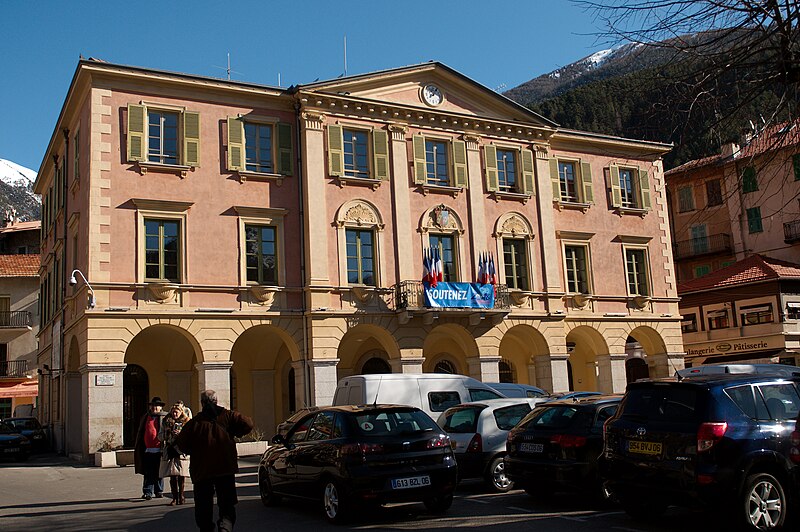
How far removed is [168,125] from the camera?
2595cm

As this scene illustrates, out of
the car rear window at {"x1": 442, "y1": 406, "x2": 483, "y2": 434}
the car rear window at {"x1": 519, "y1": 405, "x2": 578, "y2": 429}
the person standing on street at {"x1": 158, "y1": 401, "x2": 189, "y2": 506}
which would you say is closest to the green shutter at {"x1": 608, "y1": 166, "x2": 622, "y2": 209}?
the car rear window at {"x1": 442, "y1": 406, "x2": 483, "y2": 434}

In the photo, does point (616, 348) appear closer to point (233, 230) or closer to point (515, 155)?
point (515, 155)

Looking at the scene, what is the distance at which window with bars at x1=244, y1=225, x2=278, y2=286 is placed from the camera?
87.1 ft

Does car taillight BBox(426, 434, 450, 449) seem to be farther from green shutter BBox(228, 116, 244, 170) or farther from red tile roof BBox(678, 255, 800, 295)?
red tile roof BBox(678, 255, 800, 295)

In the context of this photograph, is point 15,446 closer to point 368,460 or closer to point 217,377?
point 217,377

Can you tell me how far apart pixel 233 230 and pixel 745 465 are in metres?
20.0

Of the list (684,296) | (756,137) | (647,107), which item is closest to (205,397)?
(647,107)

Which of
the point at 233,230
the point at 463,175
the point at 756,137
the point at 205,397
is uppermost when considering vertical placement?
the point at 463,175

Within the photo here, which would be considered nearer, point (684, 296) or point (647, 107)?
point (647, 107)

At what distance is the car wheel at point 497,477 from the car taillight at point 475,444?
1.10 feet

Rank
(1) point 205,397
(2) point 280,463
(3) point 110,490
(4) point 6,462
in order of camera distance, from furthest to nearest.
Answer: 1. (4) point 6,462
2. (3) point 110,490
3. (2) point 280,463
4. (1) point 205,397

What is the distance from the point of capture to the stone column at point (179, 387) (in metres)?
28.8

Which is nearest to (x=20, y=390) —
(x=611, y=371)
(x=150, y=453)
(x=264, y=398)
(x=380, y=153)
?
(x=264, y=398)

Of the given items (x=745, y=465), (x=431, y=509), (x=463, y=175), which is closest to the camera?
(x=745, y=465)
